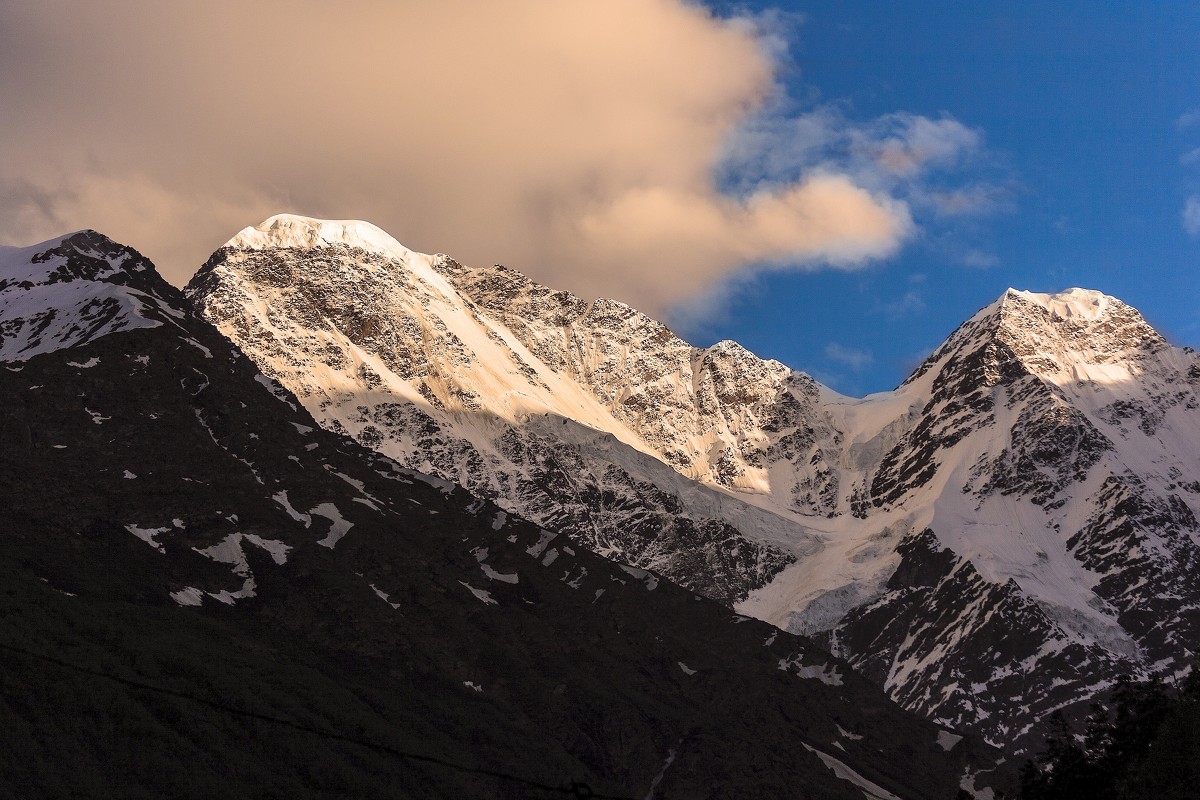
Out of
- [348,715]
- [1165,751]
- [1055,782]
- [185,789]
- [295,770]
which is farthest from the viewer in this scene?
[348,715]

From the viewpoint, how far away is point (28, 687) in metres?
165

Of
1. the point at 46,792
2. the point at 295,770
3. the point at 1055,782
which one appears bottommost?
the point at 46,792

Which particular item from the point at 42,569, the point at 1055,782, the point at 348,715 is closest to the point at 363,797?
the point at 348,715

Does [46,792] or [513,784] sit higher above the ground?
[513,784]

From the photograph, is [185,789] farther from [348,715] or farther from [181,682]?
[348,715]

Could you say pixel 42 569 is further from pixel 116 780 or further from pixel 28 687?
pixel 116 780

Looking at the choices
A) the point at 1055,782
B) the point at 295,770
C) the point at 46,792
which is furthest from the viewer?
the point at 295,770

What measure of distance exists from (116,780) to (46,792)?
386 inches

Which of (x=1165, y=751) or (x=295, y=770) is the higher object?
(x=1165, y=751)

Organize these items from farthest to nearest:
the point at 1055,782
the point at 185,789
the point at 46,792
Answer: the point at 185,789 → the point at 46,792 → the point at 1055,782

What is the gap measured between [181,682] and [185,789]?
21291 millimetres

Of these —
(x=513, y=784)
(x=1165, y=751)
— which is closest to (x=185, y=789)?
(x=513, y=784)

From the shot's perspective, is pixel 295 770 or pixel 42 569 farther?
pixel 42 569

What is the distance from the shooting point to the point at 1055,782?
114 meters
